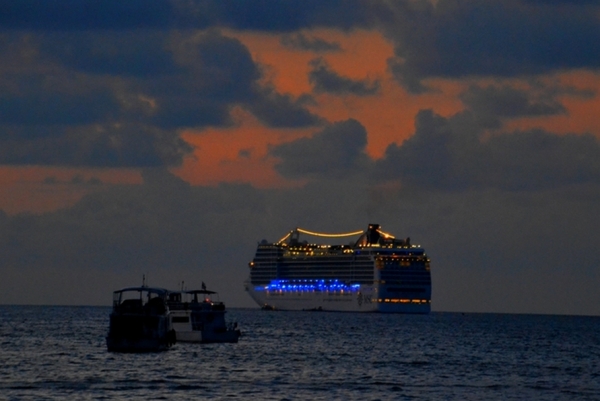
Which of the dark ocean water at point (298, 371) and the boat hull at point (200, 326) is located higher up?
the boat hull at point (200, 326)

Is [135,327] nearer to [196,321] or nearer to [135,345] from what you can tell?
[135,345]

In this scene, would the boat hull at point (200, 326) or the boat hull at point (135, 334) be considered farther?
the boat hull at point (200, 326)

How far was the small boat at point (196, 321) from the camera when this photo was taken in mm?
106125

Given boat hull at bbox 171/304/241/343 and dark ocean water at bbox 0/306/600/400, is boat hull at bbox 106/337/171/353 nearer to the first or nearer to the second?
dark ocean water at bbox 0/306/600/400

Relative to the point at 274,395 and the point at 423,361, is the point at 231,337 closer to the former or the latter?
→ the point at 423,361

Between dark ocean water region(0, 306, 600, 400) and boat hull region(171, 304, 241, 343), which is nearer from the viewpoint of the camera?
dark ocean water region(0, 306, 600, 400)

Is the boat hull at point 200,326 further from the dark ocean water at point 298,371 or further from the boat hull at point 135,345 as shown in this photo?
the boat hull at point 135,345

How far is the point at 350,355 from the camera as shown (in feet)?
322

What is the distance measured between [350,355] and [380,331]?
2205 inches

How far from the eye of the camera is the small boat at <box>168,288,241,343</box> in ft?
348

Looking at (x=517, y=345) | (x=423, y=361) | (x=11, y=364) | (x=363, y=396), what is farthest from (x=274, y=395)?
(x=517, y=345)

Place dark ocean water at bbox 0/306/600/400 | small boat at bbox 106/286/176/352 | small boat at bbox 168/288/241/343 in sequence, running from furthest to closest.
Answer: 1. small boat at bbox 168/288/241/343
2. small boat at bbox 106/286/176/352
3. dark ocean water at bbox 0/306/600/400

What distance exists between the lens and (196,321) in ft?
354

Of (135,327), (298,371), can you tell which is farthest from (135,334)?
(298,371)
